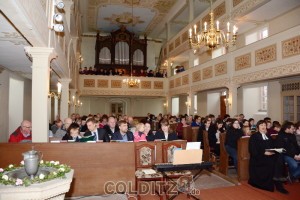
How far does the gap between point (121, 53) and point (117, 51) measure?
15.0 inches

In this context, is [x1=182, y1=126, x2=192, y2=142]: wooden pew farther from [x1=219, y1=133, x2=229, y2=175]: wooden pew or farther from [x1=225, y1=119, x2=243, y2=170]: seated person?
[x1=225, y1=119, x2=243, y2=170]: seated person

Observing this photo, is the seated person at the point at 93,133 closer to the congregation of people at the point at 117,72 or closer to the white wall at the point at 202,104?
the white wall at the point at 202,104

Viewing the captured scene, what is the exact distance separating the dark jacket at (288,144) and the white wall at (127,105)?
18777 mm

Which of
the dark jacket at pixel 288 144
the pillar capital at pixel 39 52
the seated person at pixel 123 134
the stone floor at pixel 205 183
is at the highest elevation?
the pillar capital at pixel 39 52

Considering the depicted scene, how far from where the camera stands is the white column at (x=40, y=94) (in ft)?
19.3

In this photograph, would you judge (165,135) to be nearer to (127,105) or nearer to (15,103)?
(15,103)

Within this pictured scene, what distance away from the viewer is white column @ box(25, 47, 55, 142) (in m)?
5.89

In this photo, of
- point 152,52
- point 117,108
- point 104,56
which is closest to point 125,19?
point 104,56

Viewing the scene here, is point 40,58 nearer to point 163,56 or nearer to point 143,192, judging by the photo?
point 143,192

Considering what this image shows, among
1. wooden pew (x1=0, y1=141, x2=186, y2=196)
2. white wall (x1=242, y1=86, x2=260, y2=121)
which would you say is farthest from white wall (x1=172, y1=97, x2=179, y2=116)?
wooden pew (x1=0, y1=141, x2=186, y2=196)

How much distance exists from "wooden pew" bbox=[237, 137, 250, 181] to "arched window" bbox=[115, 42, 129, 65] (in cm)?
1673

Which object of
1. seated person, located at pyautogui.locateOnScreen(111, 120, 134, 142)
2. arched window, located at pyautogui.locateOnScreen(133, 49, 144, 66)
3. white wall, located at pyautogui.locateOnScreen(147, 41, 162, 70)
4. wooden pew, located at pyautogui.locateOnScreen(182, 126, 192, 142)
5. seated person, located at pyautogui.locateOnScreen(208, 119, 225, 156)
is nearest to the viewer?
seated person, located at pyautogui.locateOnScreen(111, 120, 134, 142)

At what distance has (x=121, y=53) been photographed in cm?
2244

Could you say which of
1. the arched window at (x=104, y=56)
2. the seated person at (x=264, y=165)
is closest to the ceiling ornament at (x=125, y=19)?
the arched window at (x=104, y=56)
